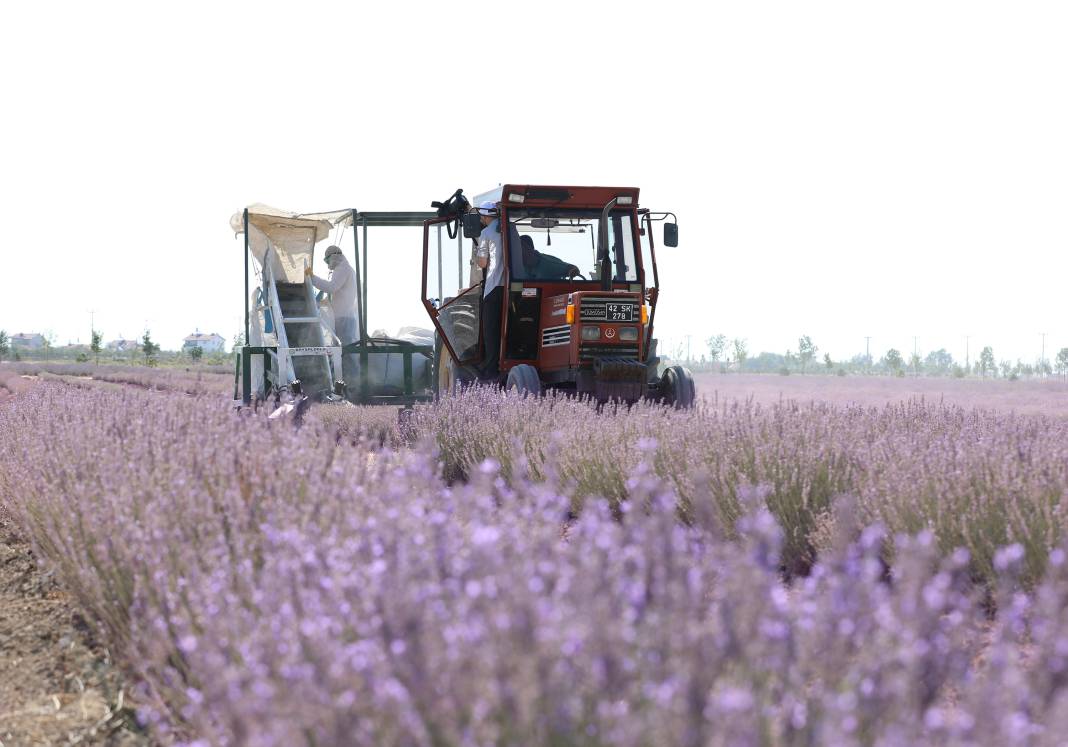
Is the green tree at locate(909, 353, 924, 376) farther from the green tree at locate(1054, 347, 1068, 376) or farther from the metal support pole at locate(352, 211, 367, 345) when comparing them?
the metal support pole at locate(352, 211, 367, 345)

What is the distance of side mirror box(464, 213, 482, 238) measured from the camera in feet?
30.2

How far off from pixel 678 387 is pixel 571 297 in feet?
4.17

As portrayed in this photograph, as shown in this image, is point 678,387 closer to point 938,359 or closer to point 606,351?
point 606,351

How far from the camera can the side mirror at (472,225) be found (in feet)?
30.2

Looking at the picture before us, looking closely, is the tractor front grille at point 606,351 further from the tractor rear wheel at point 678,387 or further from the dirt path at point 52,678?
the dirt path at point 52,678

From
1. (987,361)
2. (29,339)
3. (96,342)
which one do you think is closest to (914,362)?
(987,361)

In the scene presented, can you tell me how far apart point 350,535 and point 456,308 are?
7.39 metres

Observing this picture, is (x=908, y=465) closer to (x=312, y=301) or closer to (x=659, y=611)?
(x=659, y=611)

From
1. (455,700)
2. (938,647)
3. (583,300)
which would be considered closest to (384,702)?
(455,700)

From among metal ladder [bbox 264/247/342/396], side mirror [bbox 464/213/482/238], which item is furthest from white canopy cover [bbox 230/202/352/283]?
side mirror [bbox 464/213/482/238]

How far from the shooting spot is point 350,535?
2.98 m

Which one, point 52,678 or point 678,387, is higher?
point 678,387

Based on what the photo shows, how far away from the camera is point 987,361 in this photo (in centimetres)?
6100

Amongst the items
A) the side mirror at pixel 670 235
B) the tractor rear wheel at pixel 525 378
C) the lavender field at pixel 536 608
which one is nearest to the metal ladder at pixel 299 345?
the tractor rear wheel at pixel 525 378
